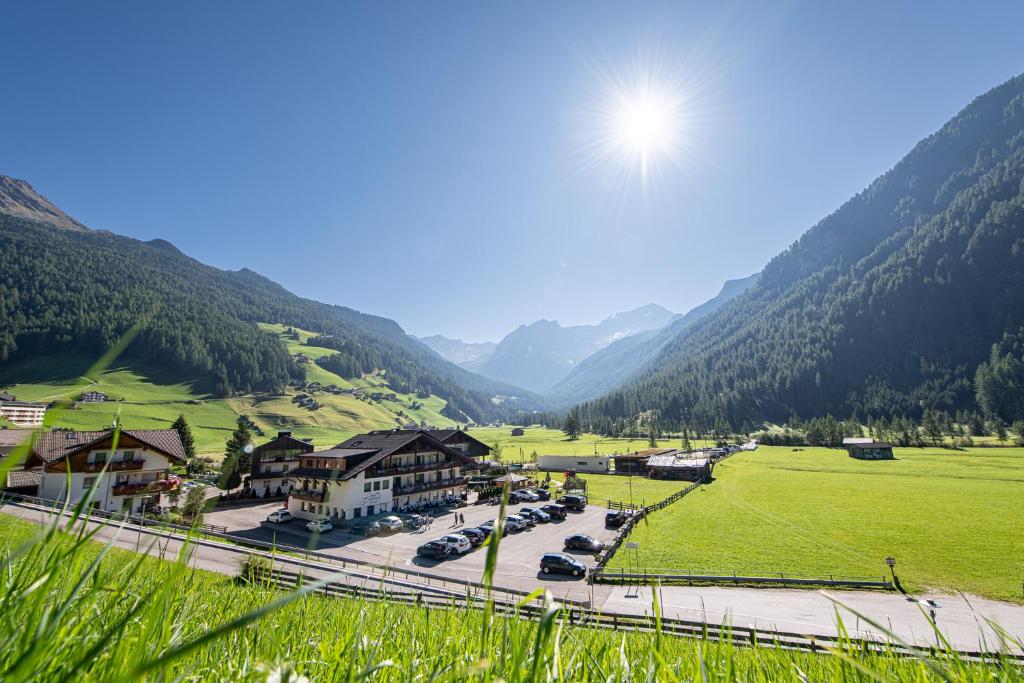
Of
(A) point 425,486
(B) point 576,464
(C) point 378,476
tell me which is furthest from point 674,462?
(C) point 378,476

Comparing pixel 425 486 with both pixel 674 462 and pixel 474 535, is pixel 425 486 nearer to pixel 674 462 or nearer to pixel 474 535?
pixel 474 535

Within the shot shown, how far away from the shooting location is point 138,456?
39.9 meters

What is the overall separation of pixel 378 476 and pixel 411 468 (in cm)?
407

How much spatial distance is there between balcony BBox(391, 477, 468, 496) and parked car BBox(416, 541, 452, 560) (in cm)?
1369

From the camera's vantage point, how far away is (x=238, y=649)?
2586 millimetres

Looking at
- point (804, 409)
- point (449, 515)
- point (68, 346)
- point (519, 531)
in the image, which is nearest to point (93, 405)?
point (68, 346)

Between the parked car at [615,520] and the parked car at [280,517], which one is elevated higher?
the parked car at [615,520]

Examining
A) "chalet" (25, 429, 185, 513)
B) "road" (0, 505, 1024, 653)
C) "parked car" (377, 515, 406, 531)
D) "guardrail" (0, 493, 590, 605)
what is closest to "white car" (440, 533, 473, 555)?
"guardrail" (0, 493, 590, 605)

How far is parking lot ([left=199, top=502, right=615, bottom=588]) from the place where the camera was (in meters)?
29.7

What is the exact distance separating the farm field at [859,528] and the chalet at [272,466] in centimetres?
4034

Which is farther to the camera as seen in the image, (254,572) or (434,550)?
(434,550)

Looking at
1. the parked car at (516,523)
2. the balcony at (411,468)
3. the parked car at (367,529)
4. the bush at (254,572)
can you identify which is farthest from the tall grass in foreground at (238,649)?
the balcony at (411,468)

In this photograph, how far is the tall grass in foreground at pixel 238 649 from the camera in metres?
1.33

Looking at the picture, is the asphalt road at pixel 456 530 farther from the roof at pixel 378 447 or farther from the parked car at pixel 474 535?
the roof at pixel 378 447
